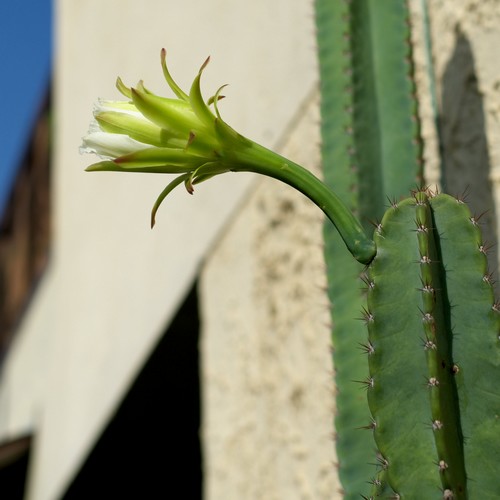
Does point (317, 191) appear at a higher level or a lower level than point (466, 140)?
lower

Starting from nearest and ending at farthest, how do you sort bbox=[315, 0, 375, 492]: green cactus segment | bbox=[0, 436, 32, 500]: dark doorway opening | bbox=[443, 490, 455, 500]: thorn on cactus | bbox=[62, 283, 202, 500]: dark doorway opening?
bbox=[443, 490, 455, 500]: thorn on cactus < bbox=[315, 0, 375, 492]: green cactus segment < bbox=[62, 283, 202, 500]: dark doorway opening < bbox=[0, 436, 32, 500]: dark doorway opening

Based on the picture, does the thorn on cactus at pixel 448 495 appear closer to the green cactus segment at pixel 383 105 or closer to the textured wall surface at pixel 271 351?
the green cactus segment at pixel 383 105

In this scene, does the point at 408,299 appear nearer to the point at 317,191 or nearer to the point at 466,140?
the point at 317,191

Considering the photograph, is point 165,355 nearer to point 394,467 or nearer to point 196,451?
point 196,451

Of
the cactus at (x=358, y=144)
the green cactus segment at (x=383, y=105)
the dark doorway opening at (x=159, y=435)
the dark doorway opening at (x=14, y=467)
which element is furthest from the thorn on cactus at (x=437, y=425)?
the dark doorway opening at (x=14, y=467)

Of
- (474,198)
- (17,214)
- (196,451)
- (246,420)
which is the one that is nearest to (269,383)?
(246,420)

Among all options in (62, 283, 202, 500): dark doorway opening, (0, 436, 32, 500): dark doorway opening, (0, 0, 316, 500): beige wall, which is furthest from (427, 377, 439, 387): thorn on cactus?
(0, 436, 32, 500): dark doorway opening

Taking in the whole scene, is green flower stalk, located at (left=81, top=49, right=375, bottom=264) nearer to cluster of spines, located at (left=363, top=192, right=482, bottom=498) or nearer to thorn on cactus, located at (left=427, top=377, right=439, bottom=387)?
cluster of spines, located at (left=363, top=192, right=482, bottom=498)

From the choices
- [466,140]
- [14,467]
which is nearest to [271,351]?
[466,140]
